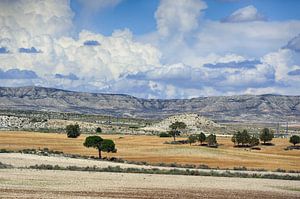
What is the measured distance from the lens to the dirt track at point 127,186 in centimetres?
4203

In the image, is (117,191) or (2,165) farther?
(2,165)

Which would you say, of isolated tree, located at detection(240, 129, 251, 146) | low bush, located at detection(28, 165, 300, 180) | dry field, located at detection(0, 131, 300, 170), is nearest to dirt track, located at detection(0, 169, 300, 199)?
low bush, located at detection(28, 165, 300, 180)

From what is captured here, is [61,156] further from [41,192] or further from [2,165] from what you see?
[41,192]

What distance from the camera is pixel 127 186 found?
4928cm

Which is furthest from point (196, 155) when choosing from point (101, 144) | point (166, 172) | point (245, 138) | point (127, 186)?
point (127, 186)

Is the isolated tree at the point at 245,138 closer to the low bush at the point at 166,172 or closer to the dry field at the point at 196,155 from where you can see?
the dry field at the point at 196,155

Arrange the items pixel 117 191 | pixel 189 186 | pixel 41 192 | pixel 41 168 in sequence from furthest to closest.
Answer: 1. pixel 41 168
2. pixel 189 186
3. pixel 117 191
4. pixel 41 192

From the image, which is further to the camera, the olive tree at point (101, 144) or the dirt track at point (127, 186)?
the olive tree at point (101, 144)

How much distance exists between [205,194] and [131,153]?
6141 cm

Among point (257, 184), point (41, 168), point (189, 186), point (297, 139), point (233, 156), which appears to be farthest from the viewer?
point (297, 139)

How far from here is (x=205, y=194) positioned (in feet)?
148

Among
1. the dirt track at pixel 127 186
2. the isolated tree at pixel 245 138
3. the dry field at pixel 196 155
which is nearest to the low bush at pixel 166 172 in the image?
the dirt track at pixel 127 186

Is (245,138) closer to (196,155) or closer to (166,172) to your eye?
(196,155)

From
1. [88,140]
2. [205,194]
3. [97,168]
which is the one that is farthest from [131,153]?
[205,194]
